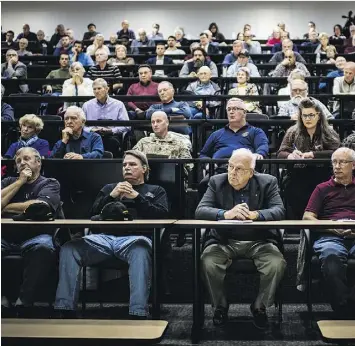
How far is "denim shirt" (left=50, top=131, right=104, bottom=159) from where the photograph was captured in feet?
16.0

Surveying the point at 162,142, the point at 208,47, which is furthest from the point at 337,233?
the point at 208,47

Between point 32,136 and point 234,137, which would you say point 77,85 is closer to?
point 32,136

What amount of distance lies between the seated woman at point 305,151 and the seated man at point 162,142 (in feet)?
2.35

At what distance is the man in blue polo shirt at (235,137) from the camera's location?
16.1 feet

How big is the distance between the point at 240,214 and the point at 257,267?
26 centimetres

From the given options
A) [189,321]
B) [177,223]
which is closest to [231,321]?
[189,321]

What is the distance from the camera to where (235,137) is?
16.4 feet

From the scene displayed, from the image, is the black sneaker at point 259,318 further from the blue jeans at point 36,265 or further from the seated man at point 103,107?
the seated man at point 103,107

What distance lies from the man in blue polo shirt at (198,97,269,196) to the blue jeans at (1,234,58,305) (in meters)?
1.71

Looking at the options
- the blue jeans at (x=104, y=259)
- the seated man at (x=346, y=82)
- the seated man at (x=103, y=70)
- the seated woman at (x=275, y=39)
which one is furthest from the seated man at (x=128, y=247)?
the seated woman at (x=275, y=39)

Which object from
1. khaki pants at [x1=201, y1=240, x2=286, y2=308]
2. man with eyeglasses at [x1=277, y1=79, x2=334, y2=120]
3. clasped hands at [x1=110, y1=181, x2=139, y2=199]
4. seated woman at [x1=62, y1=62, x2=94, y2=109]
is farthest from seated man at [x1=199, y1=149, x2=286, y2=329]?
seated woman at [x1=62, y1=62, x2=94, y2=109]

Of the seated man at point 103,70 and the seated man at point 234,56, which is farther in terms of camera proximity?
the seated man at point 234,56

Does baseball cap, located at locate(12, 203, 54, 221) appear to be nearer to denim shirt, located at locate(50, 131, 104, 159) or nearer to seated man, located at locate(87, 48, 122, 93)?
denim shirt, located at locate(50, 131, 104, 159)

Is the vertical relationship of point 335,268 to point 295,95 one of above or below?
below
